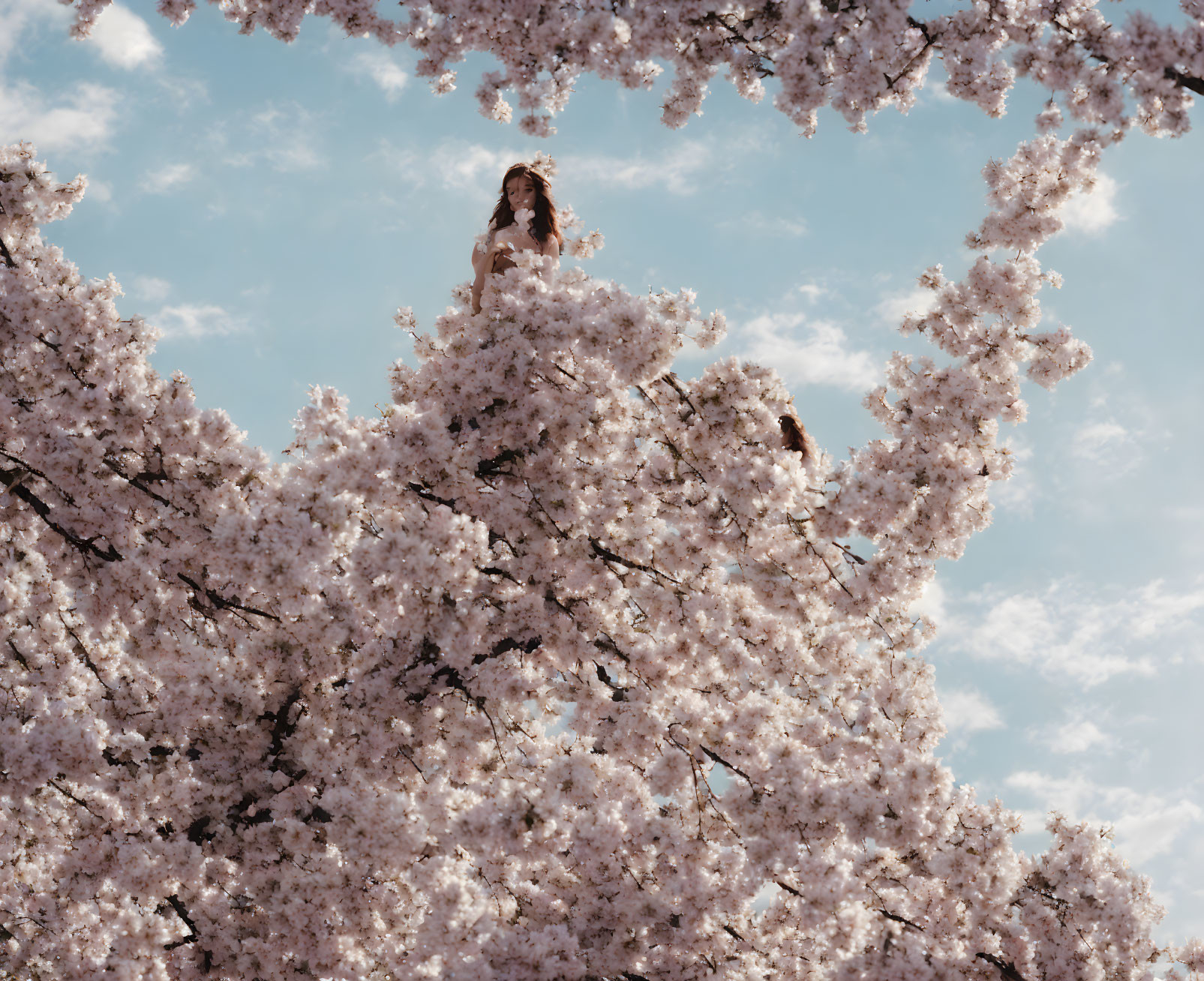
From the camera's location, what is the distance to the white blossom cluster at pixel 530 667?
7.59 meters

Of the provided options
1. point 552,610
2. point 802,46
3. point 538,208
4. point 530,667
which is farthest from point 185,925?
point 802,46

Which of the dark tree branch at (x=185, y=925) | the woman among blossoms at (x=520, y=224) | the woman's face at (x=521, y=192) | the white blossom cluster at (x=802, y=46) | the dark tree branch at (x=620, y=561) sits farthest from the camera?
the woman's face at (x=521, y=192)

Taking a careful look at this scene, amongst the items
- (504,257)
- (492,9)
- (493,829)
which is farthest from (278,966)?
(492,9)

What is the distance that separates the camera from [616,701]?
340 inches

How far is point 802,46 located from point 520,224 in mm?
3392

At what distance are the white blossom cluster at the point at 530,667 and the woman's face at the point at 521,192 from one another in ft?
5.05

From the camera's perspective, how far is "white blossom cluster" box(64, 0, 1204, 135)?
269 inches

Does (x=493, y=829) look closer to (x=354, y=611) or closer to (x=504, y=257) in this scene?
(x=354, y=611)

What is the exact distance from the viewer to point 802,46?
730cm

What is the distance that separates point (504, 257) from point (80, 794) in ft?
27.8

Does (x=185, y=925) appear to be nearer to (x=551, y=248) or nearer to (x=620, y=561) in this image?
(x=620, y=561)

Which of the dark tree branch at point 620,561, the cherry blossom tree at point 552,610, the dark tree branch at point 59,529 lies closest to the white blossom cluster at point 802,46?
the cherry blossom tree at point 552,610

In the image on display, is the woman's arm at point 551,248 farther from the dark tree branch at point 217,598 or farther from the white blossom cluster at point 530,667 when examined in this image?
the dark tree branch at point 217,598

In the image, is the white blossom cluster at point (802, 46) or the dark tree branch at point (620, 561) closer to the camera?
the white blossom cluster at point (802, 46)
